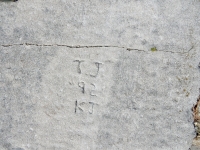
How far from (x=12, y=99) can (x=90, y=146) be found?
47 centimetres

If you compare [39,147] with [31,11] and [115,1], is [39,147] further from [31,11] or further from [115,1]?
[115,1]

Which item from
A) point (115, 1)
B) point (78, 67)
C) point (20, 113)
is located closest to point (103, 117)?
point (78, 67)

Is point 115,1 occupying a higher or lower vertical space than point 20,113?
higher

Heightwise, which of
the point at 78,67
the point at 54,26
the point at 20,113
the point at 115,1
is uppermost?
the point at 115,1

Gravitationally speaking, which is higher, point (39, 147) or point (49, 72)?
point (49, 72)

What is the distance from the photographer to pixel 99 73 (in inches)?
69.9

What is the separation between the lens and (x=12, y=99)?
1813mm

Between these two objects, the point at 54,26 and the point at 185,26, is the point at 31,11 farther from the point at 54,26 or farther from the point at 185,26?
the point at 185,26

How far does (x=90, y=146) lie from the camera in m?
1.82

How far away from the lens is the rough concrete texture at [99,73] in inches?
68.3

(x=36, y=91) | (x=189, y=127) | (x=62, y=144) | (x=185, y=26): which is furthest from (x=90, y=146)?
(x=185, y=26)

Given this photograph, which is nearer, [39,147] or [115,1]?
[115,1]

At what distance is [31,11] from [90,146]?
29.5 inches

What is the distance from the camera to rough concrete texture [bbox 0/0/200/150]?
1.74 meters
